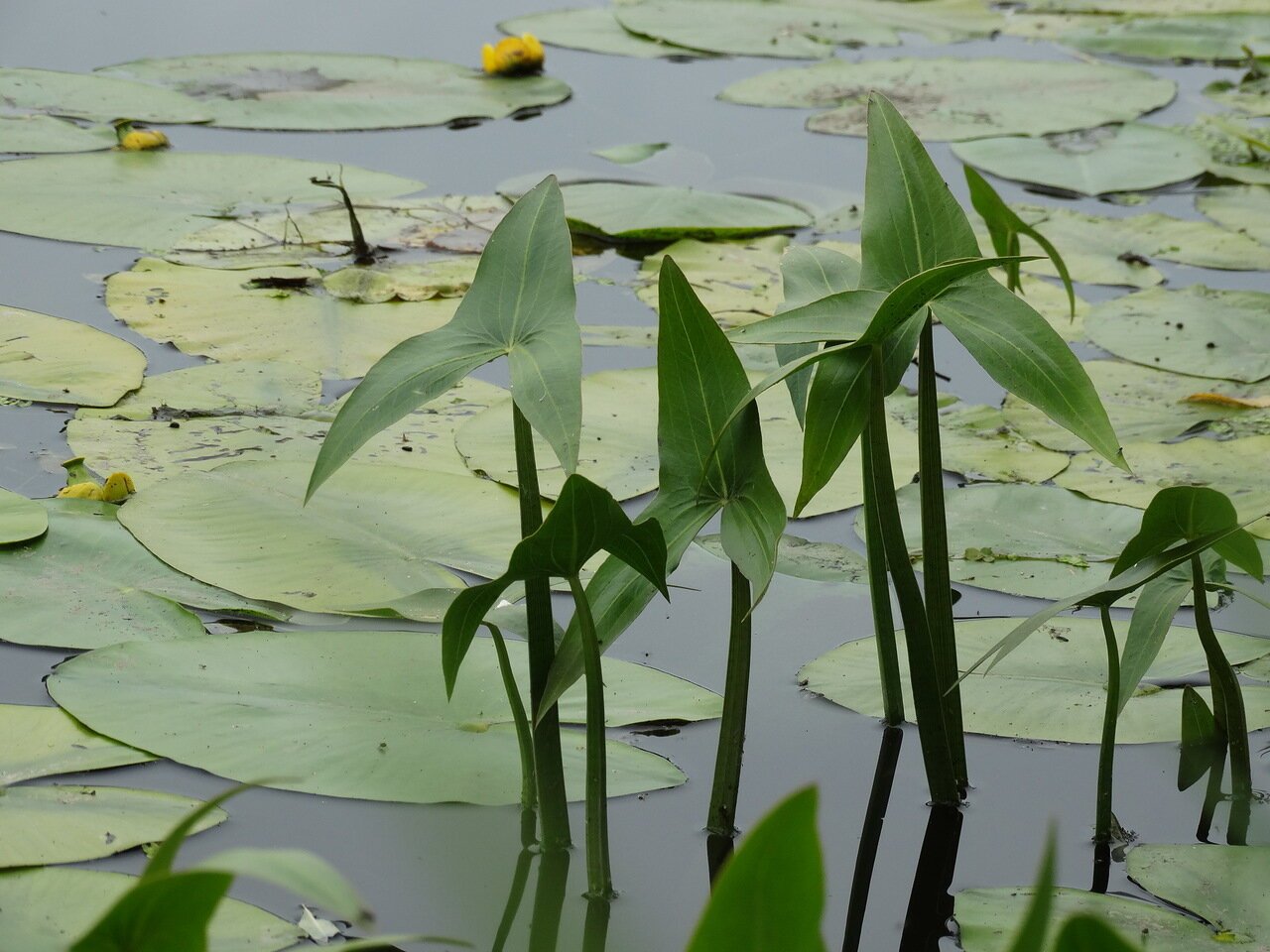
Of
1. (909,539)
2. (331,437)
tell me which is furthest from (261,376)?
(331,437)

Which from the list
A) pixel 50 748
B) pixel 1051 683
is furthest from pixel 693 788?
pixel 50 748

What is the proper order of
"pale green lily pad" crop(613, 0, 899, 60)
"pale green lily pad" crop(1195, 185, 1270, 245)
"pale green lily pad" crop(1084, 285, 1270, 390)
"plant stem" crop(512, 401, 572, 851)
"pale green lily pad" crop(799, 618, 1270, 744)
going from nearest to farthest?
"plant stem" crop(512, 401, 572, 851)
"pale green lily pad" crop(799, 618, 1270, 744)
"pale green lily pad" crop(1084, 285, 1270, 390)
"pale green lily pad" crop(1195, 185, 1270, 245)
"pale green lily pad" crop(613, 0, 899, 60)

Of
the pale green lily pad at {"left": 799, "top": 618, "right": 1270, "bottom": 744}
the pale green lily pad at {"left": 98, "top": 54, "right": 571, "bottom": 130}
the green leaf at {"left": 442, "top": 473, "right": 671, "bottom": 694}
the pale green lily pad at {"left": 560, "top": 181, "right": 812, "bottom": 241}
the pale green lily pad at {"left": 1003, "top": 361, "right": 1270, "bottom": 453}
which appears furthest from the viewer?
the pale green lily pad at {"left": 98, "top": 54, "right": 571, "bottom": 130}

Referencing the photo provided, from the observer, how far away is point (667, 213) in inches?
86.3

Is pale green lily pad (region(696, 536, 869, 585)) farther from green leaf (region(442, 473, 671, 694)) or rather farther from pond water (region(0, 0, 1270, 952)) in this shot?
green leaf (region(442, 473, 671, 694))

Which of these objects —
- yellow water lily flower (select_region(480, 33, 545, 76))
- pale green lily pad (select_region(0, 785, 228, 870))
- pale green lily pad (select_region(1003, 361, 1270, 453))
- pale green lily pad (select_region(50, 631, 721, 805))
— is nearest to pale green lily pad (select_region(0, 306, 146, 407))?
pale green lily pad (select_region(50, 631, 721, 805))

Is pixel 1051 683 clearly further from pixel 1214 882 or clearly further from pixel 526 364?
pixel 526 364

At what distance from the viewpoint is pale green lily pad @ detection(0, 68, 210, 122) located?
2523mm

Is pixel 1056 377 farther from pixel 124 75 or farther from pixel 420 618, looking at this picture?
pixel 124 75

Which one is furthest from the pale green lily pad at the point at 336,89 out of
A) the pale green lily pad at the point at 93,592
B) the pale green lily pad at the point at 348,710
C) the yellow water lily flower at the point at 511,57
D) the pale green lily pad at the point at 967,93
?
the pale green lily pad at the point at 348,710

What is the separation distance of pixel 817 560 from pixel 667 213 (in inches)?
40.2

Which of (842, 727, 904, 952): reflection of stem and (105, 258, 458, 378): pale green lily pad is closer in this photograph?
(842, 727, 904, 952): reflection of stem

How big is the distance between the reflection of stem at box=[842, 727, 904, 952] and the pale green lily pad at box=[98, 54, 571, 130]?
1.97m

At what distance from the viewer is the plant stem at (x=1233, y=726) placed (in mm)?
917
